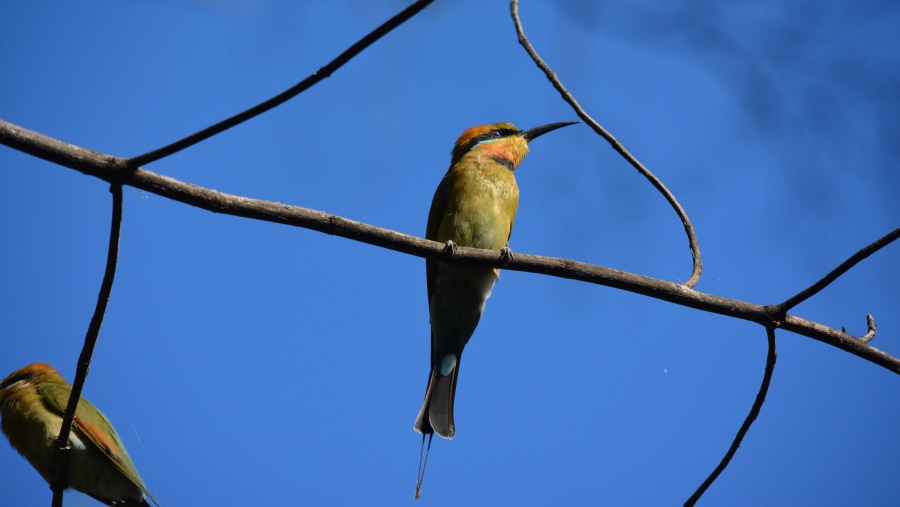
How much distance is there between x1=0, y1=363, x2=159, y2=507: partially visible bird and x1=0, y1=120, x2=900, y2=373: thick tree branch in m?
1.80

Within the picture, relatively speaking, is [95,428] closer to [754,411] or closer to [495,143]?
[495,143]

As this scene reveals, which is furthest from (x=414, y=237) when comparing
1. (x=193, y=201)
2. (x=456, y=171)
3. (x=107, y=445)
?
(x=107, y=445)

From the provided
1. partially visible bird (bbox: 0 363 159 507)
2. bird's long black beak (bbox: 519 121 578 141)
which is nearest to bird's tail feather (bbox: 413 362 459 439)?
partially visible bird (bbox: 0 363 159 507)

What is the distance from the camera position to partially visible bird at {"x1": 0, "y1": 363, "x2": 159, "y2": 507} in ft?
10.5

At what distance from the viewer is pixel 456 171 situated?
3.63 metres

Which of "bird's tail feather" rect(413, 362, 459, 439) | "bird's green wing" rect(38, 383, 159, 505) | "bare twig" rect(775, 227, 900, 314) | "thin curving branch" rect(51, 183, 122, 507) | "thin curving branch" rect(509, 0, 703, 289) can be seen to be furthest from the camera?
"bird's green wing" rect(38, 383, 159, 505)

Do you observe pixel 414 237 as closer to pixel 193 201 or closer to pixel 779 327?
pixel 193 201

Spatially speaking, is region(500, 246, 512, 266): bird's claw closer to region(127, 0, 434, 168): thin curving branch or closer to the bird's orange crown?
region(127, 0, 434, 168): thin curving branch

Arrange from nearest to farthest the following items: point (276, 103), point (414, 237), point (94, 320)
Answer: point (276, 103)
point (94, 320)
point (414, 237)

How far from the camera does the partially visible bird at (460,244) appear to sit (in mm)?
3361

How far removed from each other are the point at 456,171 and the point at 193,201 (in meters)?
1.96

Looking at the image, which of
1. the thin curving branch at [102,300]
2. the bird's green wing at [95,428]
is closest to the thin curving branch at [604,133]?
the thin curving branch at [102,300]

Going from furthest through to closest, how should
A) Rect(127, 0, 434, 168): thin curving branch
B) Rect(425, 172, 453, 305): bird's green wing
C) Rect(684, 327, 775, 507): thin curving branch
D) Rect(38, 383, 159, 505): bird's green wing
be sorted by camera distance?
1. Rect(425, 172, 453, 305): bird's green wing
2. Rect(38, 383, 159, 505): bird's green wing
3. Rect(684, 327, 775, 507): thin curving branch
4. Rect(127, 0, 434, 168): thin curving branch

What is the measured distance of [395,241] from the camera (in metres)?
1.99
